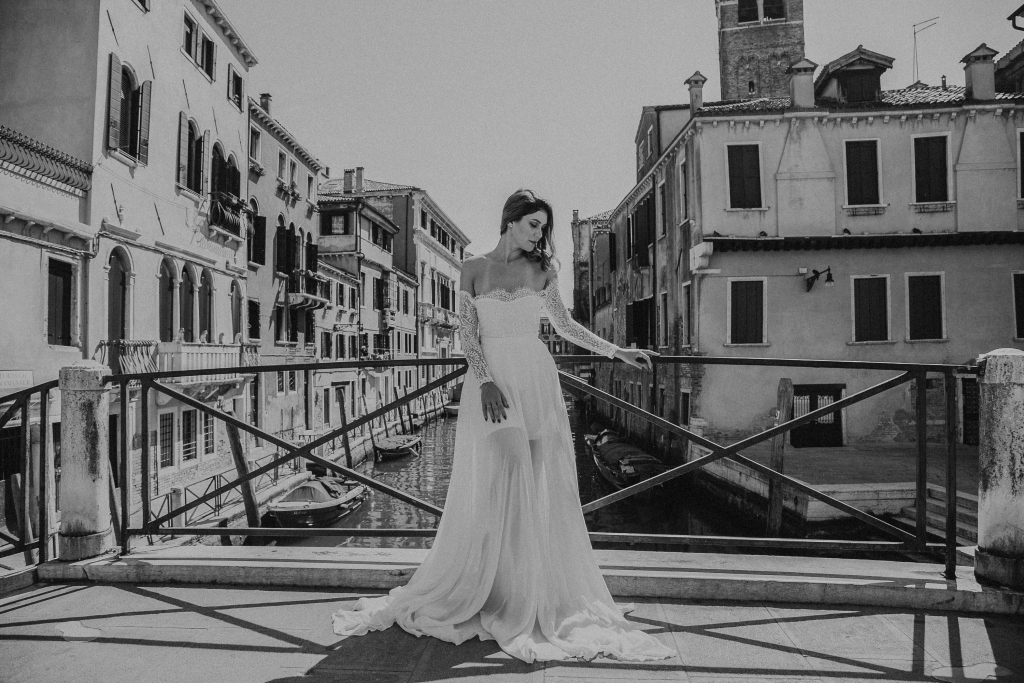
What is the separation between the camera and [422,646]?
2.08 m

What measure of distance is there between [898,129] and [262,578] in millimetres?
17085

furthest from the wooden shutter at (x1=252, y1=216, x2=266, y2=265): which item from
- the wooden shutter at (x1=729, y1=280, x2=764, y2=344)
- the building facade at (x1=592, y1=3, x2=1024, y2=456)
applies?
the wooden shutter at (x1=729, y1=280, x2=764, y2=344)

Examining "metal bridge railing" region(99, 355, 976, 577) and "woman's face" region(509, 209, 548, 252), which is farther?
"metal bridge railing" region(99, 355, 976, 577)

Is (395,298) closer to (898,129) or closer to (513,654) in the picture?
(898,129)

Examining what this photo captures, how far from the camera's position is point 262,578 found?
2.69 metres

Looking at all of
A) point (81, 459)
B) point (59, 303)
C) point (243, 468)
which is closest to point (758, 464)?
point (81, 459)

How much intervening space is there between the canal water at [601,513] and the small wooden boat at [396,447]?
48.1 inches

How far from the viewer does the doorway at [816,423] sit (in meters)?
15.1

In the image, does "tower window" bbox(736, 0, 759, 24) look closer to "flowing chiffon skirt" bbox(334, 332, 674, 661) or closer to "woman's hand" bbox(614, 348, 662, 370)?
"woman's hand" bbox(614, 348, 662, 370)

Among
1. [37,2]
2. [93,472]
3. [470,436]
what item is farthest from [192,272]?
[470,436]

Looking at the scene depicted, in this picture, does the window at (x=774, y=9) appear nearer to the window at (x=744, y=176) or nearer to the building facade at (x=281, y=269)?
the window at (x=744, y=176)

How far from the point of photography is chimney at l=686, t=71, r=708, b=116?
16406 mm

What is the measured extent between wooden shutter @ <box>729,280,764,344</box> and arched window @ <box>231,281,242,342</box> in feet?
45.6

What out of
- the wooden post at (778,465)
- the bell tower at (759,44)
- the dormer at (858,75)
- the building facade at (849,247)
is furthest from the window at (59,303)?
the bell tower at (759,44)
